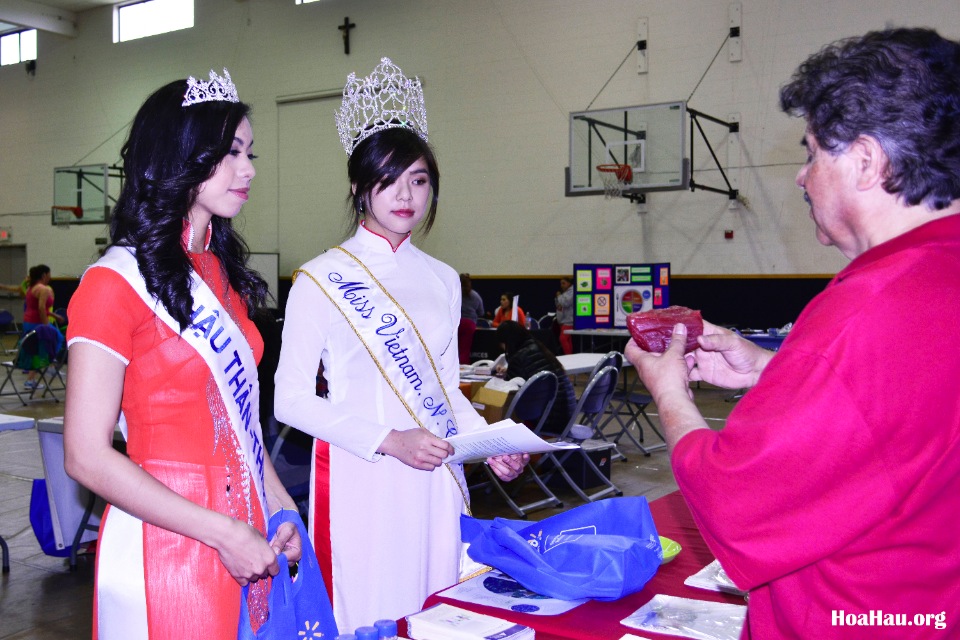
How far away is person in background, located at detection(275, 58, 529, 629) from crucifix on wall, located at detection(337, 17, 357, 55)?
11907 millimetres

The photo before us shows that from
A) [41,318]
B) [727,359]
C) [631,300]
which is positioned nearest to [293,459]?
[727,359]

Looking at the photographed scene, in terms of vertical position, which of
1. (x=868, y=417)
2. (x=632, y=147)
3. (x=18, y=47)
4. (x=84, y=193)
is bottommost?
(x=868, y=417)

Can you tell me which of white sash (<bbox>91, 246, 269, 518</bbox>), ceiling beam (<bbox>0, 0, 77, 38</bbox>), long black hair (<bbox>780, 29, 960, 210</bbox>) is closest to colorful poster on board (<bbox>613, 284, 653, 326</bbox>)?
white sash (<bbox>91, 246, 269, 518</bbox>)

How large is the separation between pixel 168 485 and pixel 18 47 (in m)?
18.3

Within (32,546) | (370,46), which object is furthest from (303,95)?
(32,546)

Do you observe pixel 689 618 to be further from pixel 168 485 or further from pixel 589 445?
pixel 589 445

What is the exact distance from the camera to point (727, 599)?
1.36m

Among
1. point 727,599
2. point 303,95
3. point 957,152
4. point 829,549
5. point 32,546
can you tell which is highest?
point 303,95

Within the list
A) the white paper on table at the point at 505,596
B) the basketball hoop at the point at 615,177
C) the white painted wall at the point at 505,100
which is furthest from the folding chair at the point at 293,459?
the basketball hoop at the point at 615,177

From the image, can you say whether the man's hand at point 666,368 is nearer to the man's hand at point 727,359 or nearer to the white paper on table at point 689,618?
the man's hand at point 727,359

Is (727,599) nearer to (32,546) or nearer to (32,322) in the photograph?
(32,546)

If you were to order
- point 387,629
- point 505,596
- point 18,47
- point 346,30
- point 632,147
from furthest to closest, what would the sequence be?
point 18,47, point 346,30, point 632,147, point 505,596, point 387,629

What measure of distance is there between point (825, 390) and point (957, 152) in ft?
0.90

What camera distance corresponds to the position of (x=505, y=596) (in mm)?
1339
